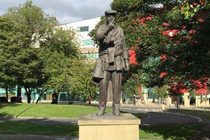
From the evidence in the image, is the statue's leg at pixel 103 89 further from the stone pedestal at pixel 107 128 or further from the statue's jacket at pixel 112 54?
the stone pedestal at pixel 107 128

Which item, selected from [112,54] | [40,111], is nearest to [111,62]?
[112,54]

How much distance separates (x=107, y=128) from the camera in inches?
429

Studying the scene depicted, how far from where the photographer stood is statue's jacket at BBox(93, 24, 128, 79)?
11.4 metres

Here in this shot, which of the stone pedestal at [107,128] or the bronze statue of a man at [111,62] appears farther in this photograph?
the bronze statue of a man at [111,62]

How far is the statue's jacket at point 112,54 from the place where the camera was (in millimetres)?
11430

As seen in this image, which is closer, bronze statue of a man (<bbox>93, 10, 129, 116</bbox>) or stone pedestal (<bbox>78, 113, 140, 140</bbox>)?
stone pedestal (<bbox>78, 113, 140, 140</bbox>)

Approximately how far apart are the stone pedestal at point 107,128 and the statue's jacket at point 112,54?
113cm

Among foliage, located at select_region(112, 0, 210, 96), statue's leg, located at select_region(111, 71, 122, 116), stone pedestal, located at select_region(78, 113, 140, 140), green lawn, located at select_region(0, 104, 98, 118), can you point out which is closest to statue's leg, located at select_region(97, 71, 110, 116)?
statue's leg, located at select_region(111, 71, 122, 116)

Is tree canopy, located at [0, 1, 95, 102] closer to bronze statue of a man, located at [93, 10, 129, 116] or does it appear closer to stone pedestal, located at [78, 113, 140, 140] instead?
bronze statue of a man, located at [93, 10, 129, 116]

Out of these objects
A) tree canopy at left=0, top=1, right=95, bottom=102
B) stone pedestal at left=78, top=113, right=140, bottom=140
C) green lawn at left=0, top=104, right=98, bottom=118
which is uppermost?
tree canopy at left=0, top=1, right=95, bottom=102

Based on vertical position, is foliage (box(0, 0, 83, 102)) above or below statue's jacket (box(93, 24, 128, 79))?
above

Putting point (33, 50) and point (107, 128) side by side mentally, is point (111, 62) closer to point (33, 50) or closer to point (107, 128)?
point (107, 128)

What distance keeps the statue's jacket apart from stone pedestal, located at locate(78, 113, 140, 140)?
113 cm

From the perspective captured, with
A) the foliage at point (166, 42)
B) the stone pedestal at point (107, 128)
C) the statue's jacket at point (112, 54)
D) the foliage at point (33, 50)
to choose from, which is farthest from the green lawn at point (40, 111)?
the stone pedestal at point (107, 128)
